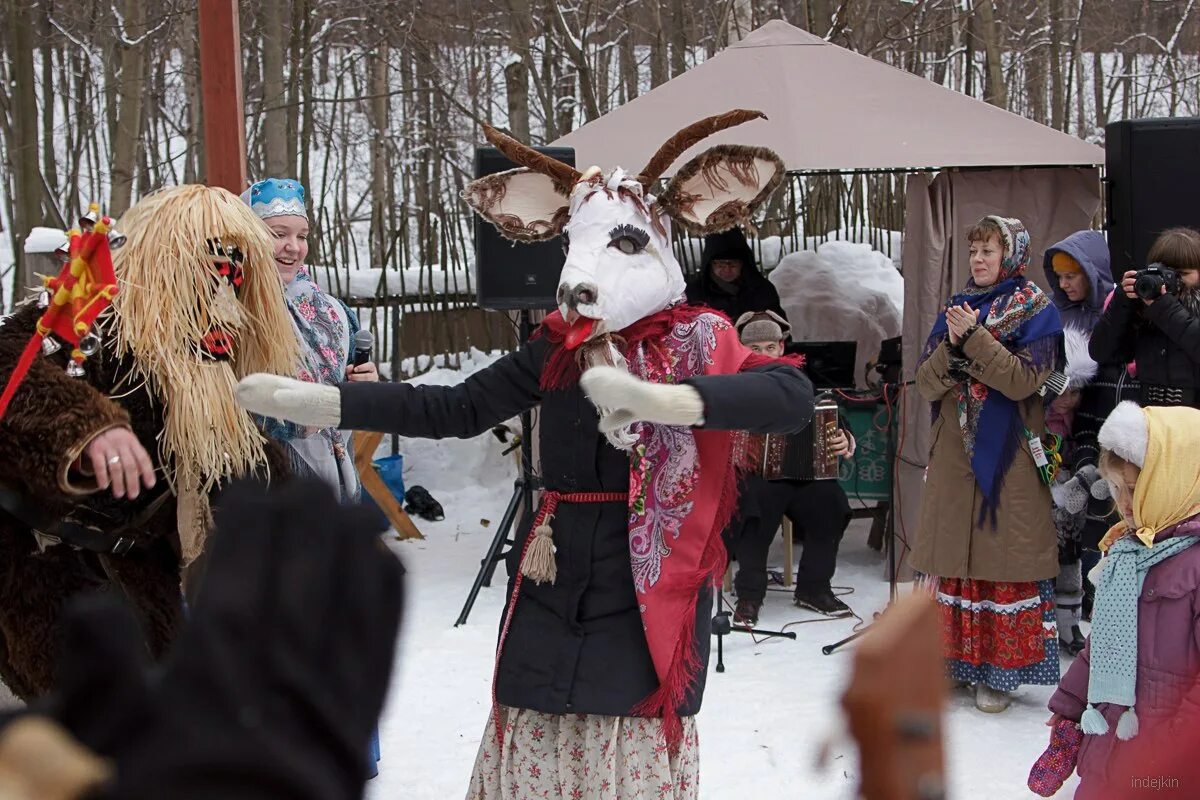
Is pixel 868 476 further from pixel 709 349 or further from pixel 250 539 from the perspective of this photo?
pixel 250 539

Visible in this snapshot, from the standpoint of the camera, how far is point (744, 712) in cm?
436

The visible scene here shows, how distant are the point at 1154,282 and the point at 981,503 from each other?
99cm

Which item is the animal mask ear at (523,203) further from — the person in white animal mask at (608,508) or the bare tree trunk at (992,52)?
the bare tree trunk at (992,52)

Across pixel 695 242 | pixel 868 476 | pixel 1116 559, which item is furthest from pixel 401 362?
pixel 1116 559

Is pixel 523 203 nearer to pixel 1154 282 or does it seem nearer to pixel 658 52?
pixel 1154 282

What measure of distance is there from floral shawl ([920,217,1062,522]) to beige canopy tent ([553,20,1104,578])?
4.76 feet

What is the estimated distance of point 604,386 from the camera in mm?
1941

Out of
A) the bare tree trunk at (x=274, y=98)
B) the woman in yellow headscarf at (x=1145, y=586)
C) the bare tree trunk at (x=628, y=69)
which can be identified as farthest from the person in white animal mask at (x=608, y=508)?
the bare tree trunk at (x=628, y=69)

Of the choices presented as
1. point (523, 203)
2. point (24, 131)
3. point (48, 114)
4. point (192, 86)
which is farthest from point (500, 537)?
point (48, 114)

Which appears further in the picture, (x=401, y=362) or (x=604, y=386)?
(x=401, y=362)

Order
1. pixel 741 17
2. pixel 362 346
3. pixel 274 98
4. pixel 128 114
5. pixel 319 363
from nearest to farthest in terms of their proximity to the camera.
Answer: pixel 319 363 → pixel 362 346 → pixel 128 114 → pixel 741 17 → pixel 274 98

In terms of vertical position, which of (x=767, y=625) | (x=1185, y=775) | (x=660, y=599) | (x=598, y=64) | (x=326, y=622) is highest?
(x=598, y=64)

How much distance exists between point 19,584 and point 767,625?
3.72m

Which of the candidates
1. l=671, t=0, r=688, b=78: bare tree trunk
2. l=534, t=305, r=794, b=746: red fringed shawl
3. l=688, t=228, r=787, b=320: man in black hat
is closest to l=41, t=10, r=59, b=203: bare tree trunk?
l=671, t=0, r=688, b=78: bare tree trunk
